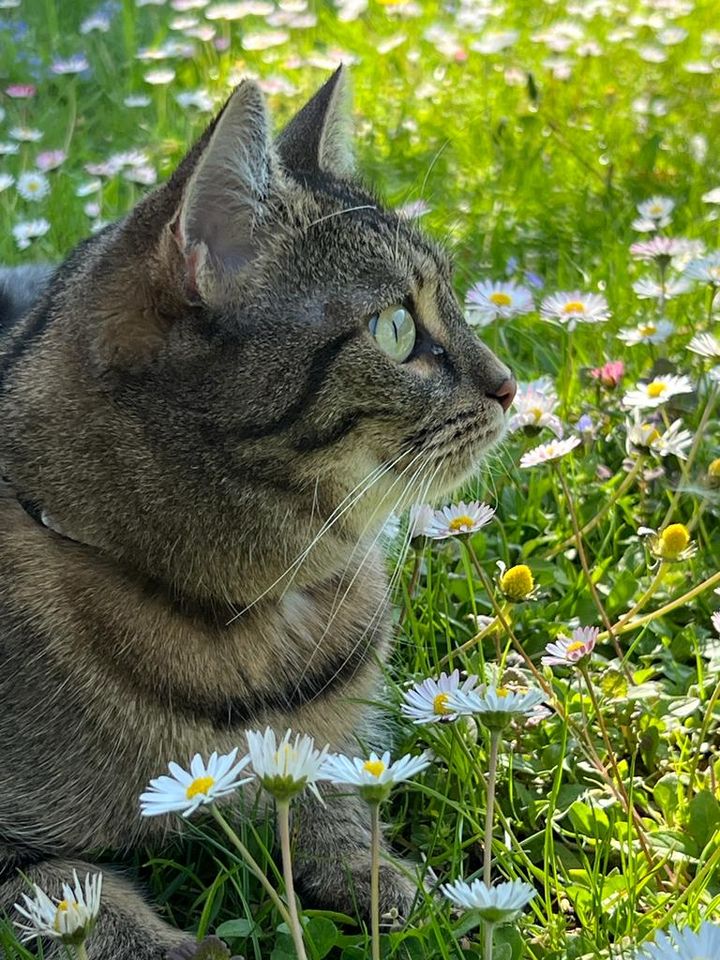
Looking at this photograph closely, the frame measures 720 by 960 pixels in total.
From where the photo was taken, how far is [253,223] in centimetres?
164

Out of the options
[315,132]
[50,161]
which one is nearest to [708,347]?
[315,132]

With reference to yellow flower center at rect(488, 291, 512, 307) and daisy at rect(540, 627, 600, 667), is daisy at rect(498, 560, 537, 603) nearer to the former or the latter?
daisy at rect(540, 627, 600, 667)

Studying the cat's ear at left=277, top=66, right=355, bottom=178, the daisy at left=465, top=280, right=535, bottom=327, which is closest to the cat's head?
the cat's ear at left=277, top=66, right=355, bottom=178

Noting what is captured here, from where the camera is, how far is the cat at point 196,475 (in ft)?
5.22

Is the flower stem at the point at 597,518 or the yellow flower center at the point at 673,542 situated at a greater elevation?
the yellow flower center at the point at 673,542

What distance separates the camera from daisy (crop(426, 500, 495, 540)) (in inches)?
68.9

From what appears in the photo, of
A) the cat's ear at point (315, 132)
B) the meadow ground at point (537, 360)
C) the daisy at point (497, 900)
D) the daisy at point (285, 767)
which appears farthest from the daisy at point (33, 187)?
the daisy at point (497, 900)

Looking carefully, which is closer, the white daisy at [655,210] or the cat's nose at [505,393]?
the cat's nose at [505,393]

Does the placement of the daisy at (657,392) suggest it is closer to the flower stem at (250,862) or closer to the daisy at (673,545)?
the daisy at (673,545)

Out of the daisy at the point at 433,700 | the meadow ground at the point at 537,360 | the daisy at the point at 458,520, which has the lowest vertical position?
the meadow ground at the point at 537,360

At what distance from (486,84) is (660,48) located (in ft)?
2.36

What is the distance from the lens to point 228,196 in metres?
1.60

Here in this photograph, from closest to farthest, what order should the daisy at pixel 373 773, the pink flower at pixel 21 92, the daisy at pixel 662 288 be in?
the daisy at pixel 373 773 → the daisy at pixel 662 288 → the pink flower at pixel 21 92

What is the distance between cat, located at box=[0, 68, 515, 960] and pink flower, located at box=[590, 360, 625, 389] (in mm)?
798
